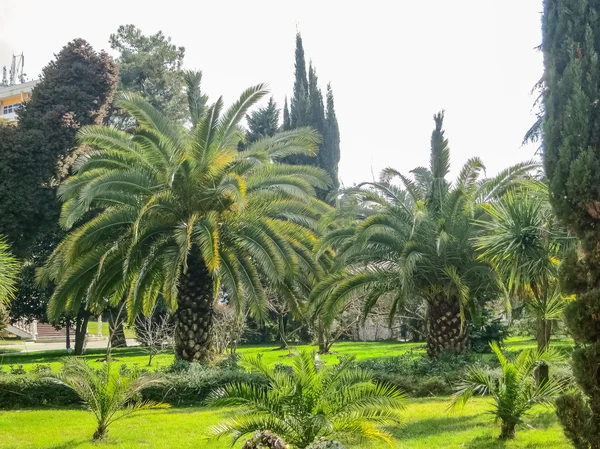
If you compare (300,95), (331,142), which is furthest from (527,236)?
(300,95)

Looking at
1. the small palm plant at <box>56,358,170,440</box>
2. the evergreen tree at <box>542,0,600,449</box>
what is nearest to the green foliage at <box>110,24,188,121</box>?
the small palm plant at <box>56,358,170,440</box>

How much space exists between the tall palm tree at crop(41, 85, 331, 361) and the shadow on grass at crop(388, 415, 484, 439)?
5198 millimetres

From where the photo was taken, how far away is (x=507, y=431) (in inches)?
356

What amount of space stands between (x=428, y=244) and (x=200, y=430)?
7.47 meters

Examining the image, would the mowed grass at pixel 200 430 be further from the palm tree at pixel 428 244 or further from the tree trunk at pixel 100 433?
the palm tree at pixel 428 244

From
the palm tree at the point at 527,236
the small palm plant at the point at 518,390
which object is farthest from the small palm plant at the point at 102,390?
the palm tree at the point at 527,236

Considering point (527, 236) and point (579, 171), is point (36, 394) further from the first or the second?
point (579, 171)

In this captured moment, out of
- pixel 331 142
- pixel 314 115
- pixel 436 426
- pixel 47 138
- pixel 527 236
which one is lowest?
pixel 436 426

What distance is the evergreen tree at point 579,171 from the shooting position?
697 centimetres

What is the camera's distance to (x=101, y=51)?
26.9 meters

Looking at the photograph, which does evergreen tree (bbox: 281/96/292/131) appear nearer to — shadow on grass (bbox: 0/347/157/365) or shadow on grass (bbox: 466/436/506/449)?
shadow on grass (bbox: 0/347/157/365)

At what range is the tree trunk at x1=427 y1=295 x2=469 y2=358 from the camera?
53.4 ft

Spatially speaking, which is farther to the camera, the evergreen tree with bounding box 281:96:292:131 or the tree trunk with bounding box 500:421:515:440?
the evergreen tree with bounding box 281:96:292:131

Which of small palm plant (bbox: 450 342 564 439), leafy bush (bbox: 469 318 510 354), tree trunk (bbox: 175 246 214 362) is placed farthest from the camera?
leafy bush (bbox: 469 318 510 354)
